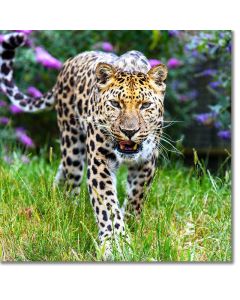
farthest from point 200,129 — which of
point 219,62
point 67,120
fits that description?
point 67,120

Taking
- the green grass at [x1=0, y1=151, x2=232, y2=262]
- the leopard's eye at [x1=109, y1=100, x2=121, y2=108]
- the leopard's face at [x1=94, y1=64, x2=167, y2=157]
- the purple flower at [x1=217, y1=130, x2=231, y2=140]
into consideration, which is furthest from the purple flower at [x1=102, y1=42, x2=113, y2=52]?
the leopard's eye at [x1=109, y1=100, x2=121, y2=108]

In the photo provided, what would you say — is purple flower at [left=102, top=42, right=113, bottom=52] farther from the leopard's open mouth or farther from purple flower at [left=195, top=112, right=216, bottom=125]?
the leopard's open mouth

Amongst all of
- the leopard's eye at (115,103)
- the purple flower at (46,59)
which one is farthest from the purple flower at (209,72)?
the leopard's eye at (115,103)

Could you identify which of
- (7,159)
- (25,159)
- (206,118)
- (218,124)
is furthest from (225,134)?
(7,159)

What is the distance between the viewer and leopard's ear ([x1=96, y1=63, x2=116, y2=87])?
12.3 ft

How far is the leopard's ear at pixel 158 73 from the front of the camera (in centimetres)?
374

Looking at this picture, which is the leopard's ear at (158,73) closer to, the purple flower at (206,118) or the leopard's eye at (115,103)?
the leopard's eye at (115,103)

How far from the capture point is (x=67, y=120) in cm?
429

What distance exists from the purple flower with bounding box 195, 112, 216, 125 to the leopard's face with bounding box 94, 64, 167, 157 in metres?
1.34

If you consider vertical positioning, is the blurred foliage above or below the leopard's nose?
above

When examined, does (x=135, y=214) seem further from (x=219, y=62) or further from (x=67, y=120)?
(x=219, y=62)

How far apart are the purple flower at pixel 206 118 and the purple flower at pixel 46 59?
0.99 m
